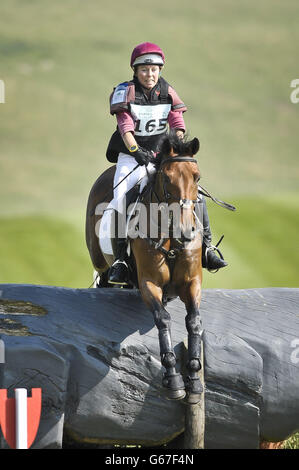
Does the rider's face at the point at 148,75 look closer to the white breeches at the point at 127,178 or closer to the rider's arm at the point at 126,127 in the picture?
the rider's arm at the point at 126,127

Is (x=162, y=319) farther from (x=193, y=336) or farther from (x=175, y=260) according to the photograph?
(x=175, y=260)

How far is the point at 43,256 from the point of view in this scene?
12367 millimetres

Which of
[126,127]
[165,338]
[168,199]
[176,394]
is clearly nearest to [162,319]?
[165,338]

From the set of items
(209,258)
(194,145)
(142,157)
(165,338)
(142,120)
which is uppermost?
(142,120)

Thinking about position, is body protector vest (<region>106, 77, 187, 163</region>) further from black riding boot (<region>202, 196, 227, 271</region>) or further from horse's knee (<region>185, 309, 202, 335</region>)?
horse's knee (<region>185, 309, 202, 335</region>)

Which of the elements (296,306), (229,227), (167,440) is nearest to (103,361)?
(167,440)

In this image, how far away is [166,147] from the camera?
5.93 m

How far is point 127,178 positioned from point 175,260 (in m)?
1.14

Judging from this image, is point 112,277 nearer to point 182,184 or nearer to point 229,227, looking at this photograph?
point 182,184

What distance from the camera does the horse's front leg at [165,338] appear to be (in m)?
5.67

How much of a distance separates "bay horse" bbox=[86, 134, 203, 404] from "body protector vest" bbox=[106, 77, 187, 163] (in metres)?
0.84

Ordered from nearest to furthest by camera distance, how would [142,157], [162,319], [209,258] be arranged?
[162,319], [142,157], [209,258]

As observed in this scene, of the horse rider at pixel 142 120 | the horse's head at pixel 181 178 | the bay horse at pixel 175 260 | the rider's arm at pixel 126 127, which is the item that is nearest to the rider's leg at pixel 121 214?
the horse rider at pixel 142 120
